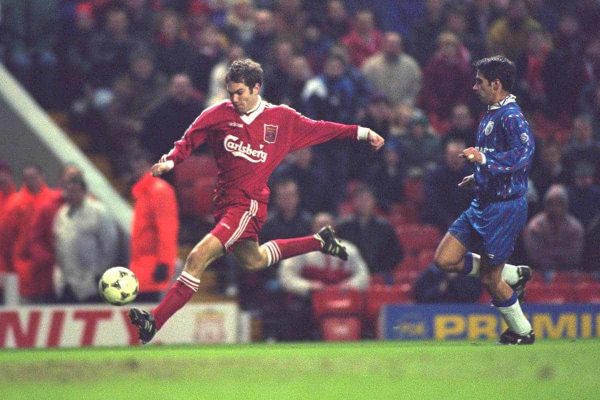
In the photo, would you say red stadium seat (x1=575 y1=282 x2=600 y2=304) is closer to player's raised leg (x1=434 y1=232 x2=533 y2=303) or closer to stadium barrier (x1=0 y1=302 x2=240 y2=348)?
stadium barrier (x1=0 y1=302 x2=240 y2=348)

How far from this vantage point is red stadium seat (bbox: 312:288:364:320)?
12.9 metres

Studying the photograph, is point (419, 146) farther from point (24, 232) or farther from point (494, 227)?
point (494, 227)

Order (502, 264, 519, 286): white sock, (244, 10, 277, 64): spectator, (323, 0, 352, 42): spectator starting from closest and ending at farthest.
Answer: (502, 264, 519, 286): white sock < (244, 10, 277, 64): spectator < (323, 0, 352, 42): spectator

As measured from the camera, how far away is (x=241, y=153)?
9500 mm

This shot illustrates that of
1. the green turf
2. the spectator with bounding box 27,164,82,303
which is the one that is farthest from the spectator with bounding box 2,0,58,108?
the green turf

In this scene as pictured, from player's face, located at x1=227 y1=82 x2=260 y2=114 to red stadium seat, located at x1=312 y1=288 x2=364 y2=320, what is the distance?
376 cm

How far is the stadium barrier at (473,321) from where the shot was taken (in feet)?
41.1

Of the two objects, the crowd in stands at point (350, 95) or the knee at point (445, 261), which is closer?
the knee at point (445, 261)

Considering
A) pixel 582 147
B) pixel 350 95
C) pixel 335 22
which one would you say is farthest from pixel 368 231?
pixel 335 22

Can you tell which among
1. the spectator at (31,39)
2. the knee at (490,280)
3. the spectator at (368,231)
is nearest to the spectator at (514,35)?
the spectator at (368,231)

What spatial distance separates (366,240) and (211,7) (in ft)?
17.2

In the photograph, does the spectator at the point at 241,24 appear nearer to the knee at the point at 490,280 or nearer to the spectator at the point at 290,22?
the spectator at the point at 290,22

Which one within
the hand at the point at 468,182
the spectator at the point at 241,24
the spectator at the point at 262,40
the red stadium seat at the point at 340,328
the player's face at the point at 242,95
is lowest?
the red stadium seat at the point at 340,328

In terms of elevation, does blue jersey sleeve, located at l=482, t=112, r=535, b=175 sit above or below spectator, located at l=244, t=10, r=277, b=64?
below
